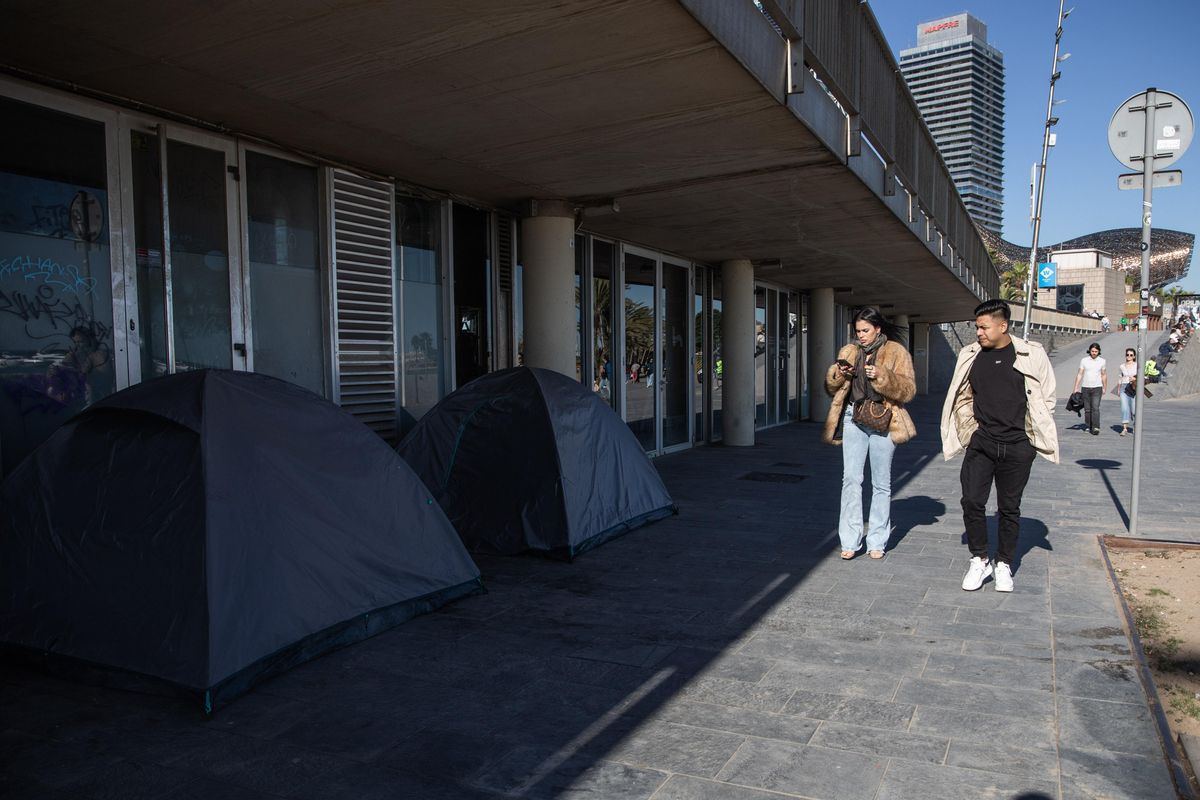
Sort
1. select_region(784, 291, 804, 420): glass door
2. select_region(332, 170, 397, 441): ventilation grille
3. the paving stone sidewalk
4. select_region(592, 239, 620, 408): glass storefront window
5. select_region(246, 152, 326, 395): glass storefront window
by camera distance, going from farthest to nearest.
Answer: select_region(784, 291, 804, 420): glass door, select_region(592, 239, 620, 408): glass storefront window, select_region(332, 170, 397, 441): ventilation grille, select_region(246, 152, 326, 395): glass storefront window, the paving stone sidewalk

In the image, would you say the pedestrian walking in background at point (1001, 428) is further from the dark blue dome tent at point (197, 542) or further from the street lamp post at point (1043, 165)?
the street lamp post at point (1043, 165)

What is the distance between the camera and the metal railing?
5.79 metres

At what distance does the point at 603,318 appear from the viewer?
38.0 ft

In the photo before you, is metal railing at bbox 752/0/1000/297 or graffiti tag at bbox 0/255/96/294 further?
metal railing at bbox 752/0/1000/297

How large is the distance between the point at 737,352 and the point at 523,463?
318 inches

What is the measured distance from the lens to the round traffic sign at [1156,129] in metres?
6.64

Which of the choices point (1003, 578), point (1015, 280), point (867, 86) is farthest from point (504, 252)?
point (1015, 280)

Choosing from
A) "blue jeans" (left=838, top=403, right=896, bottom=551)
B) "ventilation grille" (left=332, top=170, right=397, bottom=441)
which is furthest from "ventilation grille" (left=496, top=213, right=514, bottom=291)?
"blue jeans" (left=838, top=403, right=896, bottom=551)

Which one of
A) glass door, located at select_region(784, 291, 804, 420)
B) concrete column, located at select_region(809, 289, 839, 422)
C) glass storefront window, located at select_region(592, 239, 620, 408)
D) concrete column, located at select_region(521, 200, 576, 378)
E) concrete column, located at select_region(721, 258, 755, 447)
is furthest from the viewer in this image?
glass door, located at select_region(784, 291, 804, 420)

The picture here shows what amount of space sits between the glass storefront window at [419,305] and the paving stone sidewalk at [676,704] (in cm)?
253

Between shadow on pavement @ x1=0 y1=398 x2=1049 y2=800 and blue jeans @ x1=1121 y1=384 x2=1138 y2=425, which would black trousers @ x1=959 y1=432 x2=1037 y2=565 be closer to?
shadow on pavement @ x1=0 y1=398 x2=1049 y2=800

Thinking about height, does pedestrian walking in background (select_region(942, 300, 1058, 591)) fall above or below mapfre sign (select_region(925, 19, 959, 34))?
below

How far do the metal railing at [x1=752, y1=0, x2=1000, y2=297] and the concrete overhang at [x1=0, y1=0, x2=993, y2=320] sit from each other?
1.08 ft

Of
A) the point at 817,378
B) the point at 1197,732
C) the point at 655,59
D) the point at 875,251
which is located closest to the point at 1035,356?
the point at 1197,732
